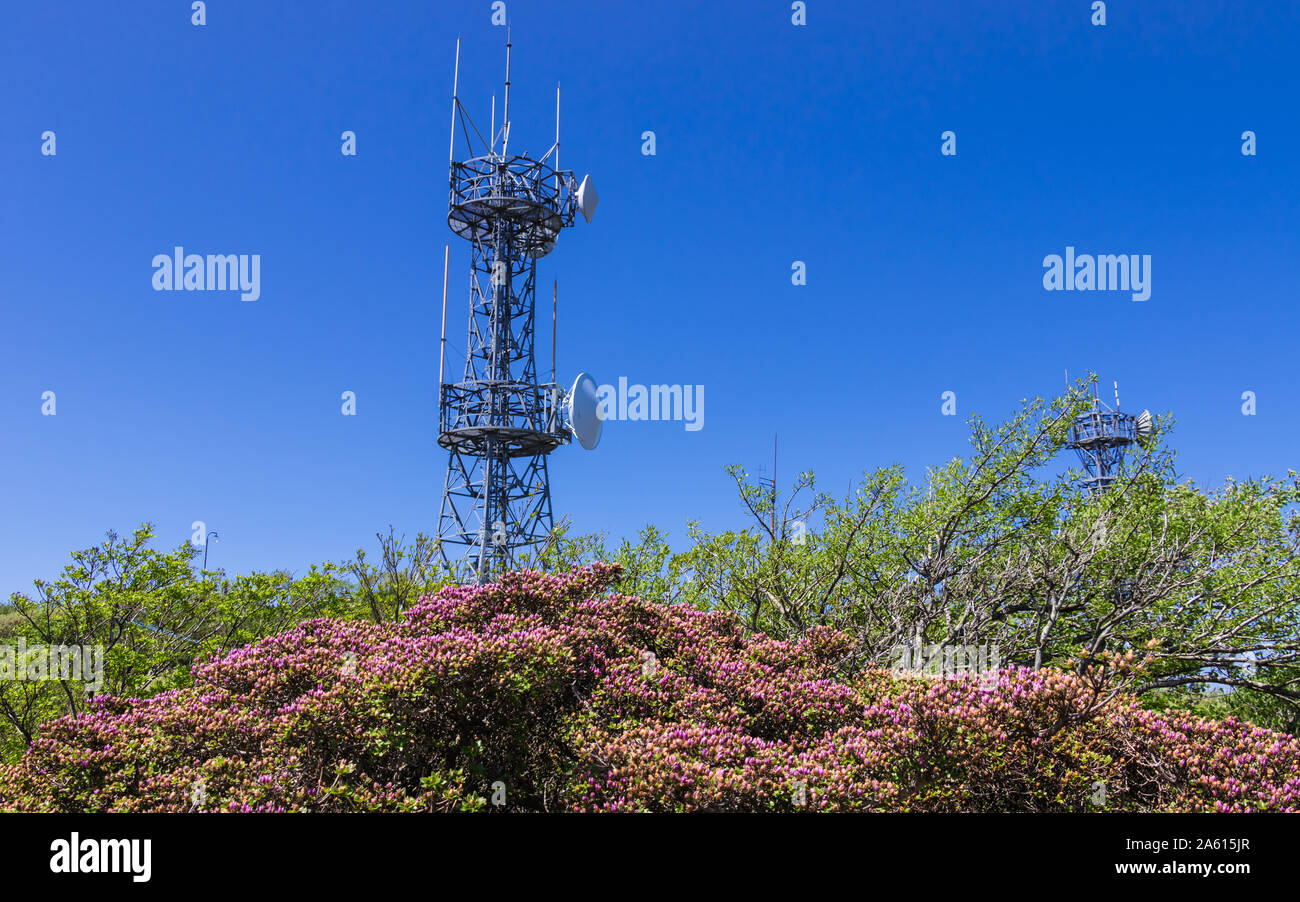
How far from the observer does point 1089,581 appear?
10.4m

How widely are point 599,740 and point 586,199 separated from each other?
27.2 metres

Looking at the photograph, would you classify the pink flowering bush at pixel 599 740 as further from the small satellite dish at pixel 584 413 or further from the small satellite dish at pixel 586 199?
the small satellite dish at pixel 586 199

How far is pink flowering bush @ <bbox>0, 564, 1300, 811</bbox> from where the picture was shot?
204 inches

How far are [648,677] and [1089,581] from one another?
7.03 metres

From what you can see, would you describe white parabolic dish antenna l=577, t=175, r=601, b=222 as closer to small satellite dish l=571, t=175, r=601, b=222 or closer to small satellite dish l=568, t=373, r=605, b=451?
small satellite dish l=571, t=175, r=601, b=222

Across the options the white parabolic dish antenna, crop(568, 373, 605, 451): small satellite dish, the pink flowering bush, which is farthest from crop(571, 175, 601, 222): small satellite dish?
the pink flowering bush

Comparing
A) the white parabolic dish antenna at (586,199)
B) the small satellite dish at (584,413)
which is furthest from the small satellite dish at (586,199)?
the small satellite dish at (584,413)

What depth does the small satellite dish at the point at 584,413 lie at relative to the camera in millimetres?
21875

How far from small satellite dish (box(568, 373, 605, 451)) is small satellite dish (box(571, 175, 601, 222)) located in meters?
10.1

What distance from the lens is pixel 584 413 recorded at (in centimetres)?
2266

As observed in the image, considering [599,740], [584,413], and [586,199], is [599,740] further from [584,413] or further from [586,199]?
[586,199]

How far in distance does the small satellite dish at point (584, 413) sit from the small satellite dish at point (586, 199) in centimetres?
1011
